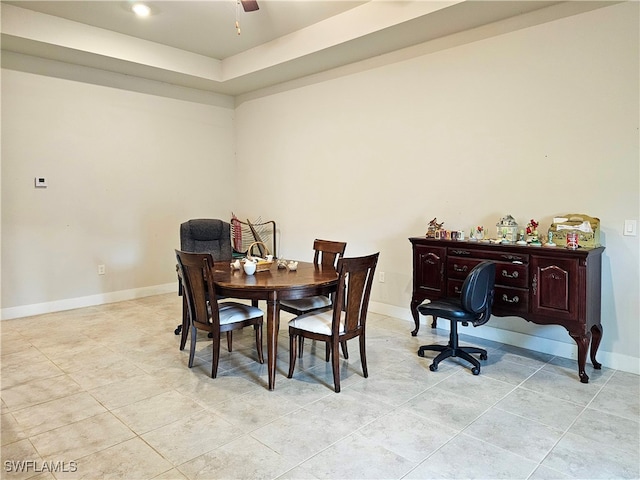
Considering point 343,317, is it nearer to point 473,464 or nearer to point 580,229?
point 473,464

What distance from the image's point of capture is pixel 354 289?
282 cm

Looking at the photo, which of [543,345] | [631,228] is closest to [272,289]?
[543,345]

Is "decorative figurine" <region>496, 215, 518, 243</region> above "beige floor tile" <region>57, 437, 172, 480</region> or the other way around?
→ above

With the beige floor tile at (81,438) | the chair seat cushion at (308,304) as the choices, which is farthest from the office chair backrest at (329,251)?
the beige floor tile at (81,438)

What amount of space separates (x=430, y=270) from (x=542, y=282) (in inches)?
36.5

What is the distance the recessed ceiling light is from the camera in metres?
3.94

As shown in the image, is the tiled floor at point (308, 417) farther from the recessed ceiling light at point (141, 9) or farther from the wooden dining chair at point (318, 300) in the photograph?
the recessed ceiling light at point (141, 9)

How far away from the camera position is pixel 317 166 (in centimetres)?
534

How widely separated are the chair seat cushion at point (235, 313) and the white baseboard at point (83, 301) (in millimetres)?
2851

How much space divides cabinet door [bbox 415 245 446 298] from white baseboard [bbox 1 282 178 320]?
11.9 feet

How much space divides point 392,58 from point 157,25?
2.49 m

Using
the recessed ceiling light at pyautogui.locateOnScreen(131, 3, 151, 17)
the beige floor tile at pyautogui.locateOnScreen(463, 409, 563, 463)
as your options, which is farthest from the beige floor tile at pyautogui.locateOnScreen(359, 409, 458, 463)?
the recessed ceiling light at pyautogui.locateOnScreen(131, 3, 151, 17)

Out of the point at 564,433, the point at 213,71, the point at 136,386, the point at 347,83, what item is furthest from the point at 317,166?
the point at 564,433

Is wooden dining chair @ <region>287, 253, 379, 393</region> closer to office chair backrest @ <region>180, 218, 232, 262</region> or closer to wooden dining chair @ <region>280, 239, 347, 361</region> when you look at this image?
wooden dining chair @ <region>280, 239, 347, 361</region>
